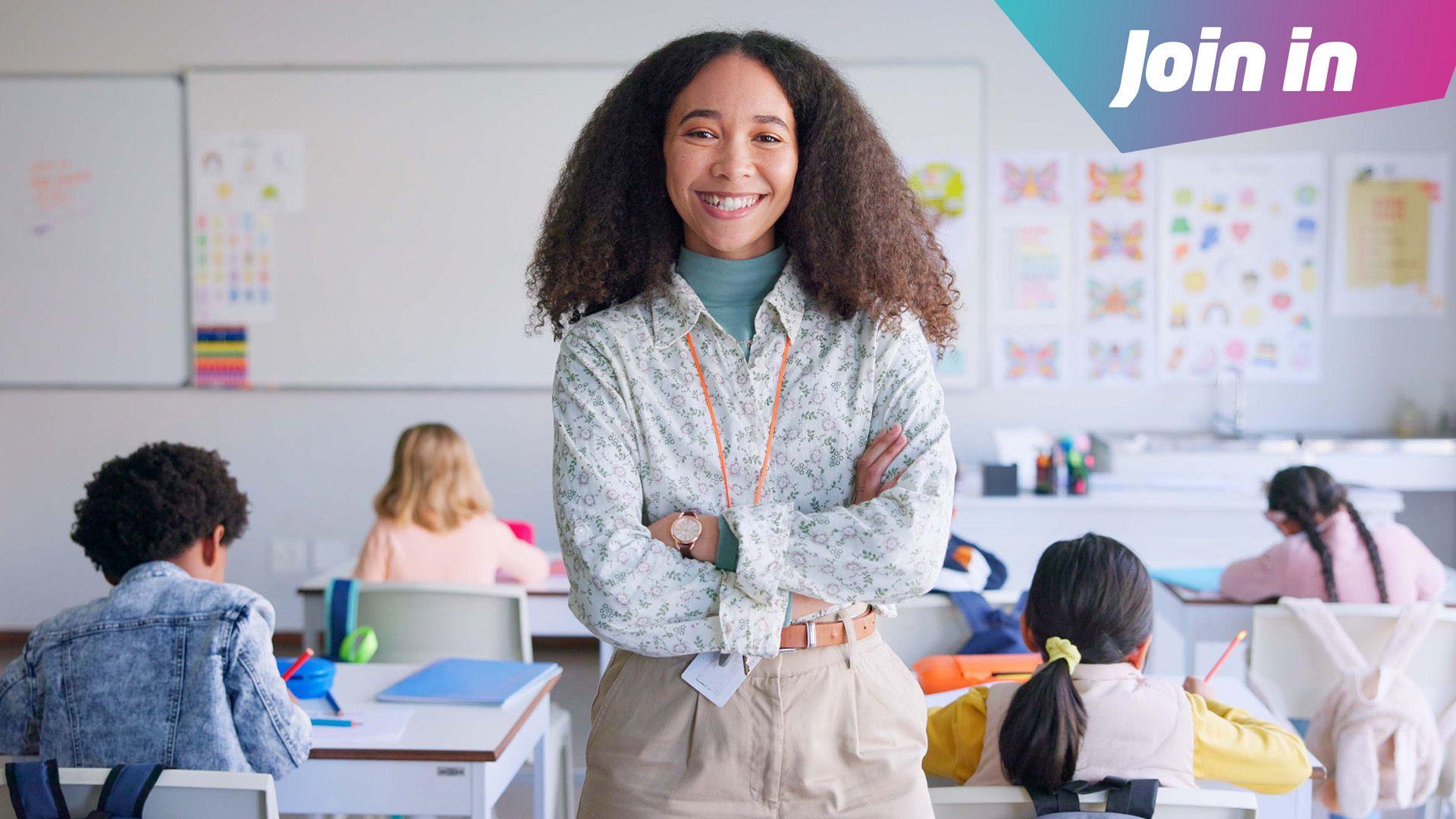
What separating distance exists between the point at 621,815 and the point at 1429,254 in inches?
186

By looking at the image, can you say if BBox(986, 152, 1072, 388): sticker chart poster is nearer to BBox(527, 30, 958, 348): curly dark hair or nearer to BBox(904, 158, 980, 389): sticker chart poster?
BBox(904, 158, 980, 389): sticker chart poster

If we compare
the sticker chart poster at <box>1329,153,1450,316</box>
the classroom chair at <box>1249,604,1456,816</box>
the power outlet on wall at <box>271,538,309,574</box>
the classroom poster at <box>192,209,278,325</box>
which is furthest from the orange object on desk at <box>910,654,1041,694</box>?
the classroom poster at <box>192,209,278,325</box>

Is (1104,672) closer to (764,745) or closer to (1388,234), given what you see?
(764,745)

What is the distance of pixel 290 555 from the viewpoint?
4.99m

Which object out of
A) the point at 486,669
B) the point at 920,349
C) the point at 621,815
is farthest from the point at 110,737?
the point at 920,349

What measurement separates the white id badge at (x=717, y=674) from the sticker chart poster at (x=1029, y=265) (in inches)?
152

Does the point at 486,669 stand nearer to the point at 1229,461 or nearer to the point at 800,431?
the point at 800,431

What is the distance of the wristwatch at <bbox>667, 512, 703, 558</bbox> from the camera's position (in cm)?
123

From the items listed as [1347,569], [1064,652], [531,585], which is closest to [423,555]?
[531,585]

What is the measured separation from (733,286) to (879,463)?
0.86ft

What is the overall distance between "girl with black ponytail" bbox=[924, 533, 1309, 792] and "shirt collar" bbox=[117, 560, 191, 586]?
1.21 m

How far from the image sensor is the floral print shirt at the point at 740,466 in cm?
121

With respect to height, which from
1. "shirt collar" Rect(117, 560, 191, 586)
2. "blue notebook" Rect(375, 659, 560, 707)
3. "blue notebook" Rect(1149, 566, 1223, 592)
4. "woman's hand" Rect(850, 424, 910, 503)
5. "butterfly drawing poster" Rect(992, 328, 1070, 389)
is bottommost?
"blue notebook" Rect(375, 659, 560, 707)

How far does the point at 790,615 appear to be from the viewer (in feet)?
3.98
